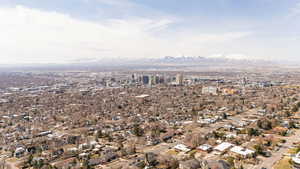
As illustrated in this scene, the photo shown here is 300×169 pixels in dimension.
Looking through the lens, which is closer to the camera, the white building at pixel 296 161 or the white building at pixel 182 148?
the white building at pixel 296 161

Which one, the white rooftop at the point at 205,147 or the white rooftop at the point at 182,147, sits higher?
the white rooftop at the point at 205,147

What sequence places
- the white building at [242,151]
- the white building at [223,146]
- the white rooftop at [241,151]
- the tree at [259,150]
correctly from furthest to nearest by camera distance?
the white building at [223,146]
the tree at [259,150]
the white rooftop at [241,151]
the white building at [242,151]

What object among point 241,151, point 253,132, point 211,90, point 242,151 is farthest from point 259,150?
point 211,90

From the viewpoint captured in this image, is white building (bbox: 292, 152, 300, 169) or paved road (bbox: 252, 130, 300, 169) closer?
white building (bbox: 292, 152, 300, 169)

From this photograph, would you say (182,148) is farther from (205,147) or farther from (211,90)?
(211,90)

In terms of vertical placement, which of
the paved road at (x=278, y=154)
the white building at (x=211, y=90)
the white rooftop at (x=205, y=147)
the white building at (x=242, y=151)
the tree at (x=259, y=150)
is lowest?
the paved road at (x=278, y=154)

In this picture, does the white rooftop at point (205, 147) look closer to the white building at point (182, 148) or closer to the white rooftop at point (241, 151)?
the white building at point (182, 148)

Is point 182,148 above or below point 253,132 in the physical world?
below

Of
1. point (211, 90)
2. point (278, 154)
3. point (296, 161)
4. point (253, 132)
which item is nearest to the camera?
point (296, 161)

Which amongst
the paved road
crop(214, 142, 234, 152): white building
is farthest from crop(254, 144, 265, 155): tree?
crop(214, 142, 234, 152): white building

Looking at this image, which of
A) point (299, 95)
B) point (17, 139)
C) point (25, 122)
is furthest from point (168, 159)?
point (299, 95)

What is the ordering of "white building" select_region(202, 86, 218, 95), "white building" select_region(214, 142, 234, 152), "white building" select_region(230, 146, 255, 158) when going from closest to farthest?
"white building" select_region(230, 146, 255, 158) < "white building" select_region(214, 142, 234, 152) < "white building" select_region(202, 86, 218, 95)

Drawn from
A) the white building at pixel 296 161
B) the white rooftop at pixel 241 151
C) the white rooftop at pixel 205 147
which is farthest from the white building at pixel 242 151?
the white building at pixel 296 161

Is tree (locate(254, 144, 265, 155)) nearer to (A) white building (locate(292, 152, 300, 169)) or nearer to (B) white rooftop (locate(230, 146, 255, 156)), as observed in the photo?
(B) white rooftop (locate(230, 146, 255, 156))
